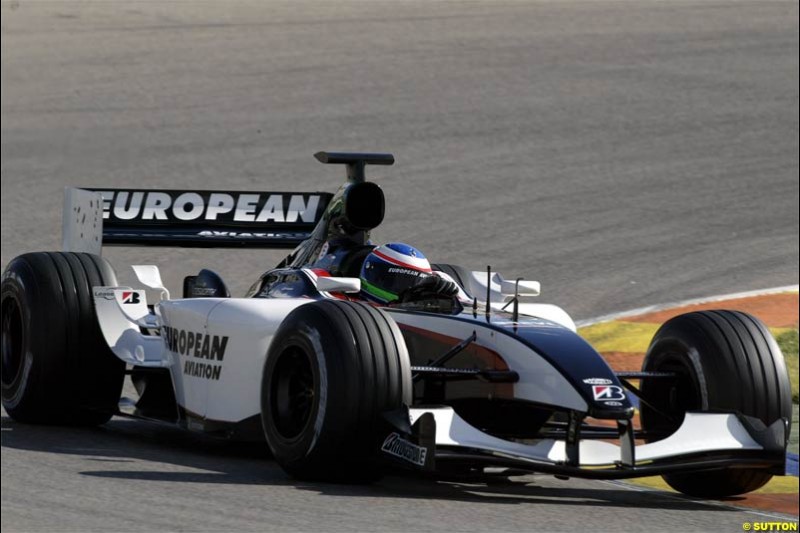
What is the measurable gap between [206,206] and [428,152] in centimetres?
1072

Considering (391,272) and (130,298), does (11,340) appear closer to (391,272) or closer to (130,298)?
(130,298)

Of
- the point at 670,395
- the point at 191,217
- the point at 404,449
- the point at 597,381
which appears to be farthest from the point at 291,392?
the point at 191,217

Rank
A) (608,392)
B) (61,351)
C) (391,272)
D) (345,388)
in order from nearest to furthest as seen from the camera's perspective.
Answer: (345,388) → (608,392) → (391,272) → (61,351)

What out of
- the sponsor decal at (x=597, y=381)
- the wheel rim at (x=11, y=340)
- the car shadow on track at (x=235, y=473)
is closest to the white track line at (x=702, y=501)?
the car shadow on track at (x=235, y=473)

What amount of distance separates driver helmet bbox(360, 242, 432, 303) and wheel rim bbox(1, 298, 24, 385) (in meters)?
2.42

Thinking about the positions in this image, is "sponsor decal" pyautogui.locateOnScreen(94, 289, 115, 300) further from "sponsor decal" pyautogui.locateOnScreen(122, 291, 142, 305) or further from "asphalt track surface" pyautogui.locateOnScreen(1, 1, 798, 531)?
"asphalt track surface" pyautogui.locateOnScreen(1, 1, 798, 531)

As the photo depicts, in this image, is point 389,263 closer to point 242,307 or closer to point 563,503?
point 242,307

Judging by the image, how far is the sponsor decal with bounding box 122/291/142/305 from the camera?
30.8ft

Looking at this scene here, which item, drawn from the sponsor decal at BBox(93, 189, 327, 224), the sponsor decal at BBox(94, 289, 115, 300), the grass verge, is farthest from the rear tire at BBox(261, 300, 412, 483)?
the grass verge

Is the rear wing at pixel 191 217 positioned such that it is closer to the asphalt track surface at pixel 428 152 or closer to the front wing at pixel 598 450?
the asphalt track surface at pixel 428 152

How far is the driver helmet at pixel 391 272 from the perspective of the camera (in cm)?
837

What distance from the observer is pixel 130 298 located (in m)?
9.41

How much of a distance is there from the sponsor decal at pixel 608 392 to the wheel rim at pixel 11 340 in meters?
3.94

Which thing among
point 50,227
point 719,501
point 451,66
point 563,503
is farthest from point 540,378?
point 451,66
